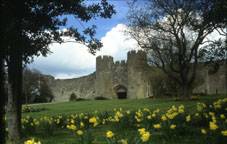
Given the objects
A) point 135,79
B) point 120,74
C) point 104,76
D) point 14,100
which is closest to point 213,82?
point 135,79

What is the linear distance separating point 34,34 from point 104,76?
43.5m

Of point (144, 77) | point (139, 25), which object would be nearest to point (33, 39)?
point (139, 25)

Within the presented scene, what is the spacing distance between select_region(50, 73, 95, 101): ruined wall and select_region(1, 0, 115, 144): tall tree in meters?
45.7

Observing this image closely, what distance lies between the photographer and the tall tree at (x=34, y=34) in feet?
27.7

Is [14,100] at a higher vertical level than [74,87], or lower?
lower

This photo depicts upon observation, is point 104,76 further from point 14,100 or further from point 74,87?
point 14,100

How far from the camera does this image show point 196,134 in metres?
8.37

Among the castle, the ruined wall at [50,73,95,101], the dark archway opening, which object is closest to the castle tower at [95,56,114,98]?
the castle

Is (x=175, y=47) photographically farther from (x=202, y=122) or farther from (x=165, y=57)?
(x=202, y=122)

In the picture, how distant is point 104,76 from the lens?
5291cm

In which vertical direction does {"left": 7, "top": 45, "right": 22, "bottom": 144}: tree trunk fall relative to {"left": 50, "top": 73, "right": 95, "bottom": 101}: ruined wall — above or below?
below

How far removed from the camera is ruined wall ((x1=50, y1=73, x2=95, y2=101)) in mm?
56812

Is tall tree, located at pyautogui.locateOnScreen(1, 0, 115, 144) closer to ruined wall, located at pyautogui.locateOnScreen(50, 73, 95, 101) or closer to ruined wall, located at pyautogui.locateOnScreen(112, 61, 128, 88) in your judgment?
ruined wall, located at pyautogui.locateOnScreen(112, 61, 128, 88)

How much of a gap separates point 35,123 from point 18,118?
57.7 inches
